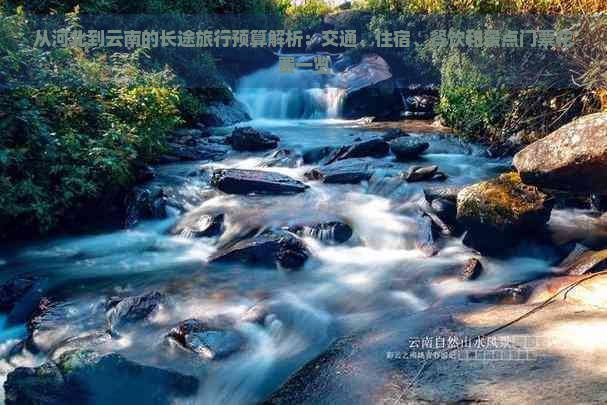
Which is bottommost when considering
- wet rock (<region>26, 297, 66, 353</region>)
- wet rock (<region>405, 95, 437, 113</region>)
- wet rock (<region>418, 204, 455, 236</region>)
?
wet rock (<region>26, 297, 66, 353</region>)

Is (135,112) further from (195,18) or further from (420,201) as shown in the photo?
(195,18)

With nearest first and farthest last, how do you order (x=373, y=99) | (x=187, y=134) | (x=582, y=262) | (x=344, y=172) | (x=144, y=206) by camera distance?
(x=582, y=262) < (x=144, y=206) < (x=344, y=172) < (x=187, y=134) < (x=373, y=99)

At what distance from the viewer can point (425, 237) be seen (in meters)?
7.39

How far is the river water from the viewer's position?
4980 millimetres

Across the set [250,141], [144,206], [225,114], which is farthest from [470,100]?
[225,114]

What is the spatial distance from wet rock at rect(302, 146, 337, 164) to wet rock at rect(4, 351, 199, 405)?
27.2ft

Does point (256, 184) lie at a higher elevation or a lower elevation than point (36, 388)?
higher

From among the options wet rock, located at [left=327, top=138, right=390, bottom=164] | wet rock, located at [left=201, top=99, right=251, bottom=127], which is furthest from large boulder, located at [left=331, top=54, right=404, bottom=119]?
wet rock, located at [left=327, top=138, right=390, bottom=164]

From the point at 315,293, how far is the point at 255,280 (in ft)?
2.75

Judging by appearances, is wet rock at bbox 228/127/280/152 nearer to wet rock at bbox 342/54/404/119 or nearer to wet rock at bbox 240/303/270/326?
wet rock at bbox 342/54/404/119

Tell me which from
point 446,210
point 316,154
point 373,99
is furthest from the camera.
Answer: point 373,99

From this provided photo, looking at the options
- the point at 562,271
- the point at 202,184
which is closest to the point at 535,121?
the point at 562,271

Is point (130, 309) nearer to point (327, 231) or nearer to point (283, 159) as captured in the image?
point (327, 231)

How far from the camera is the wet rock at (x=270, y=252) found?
22.6 feet
